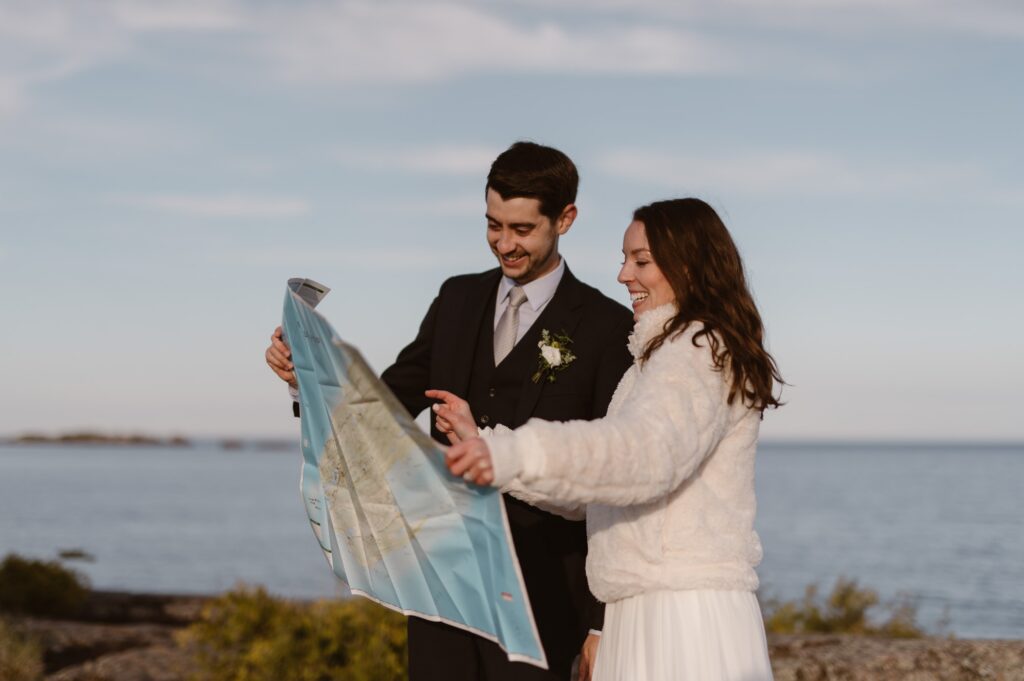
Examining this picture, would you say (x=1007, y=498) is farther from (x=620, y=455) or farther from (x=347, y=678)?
(x=620, y=455)

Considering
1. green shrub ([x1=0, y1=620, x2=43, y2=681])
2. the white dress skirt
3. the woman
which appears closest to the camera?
the woman

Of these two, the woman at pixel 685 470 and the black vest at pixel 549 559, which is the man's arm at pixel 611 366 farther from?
the woman at pixel 685 470

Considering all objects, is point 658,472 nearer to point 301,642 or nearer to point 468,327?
point 468,327

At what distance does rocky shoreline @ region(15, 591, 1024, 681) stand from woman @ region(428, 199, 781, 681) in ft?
11.7

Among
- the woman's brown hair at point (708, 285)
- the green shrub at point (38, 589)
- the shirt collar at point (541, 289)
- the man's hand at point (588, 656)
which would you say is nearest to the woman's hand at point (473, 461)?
the woman's brown hair at point (708, 285)

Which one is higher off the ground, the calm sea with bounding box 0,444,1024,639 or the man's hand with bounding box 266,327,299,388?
the man's hand with bounding box 266,327,299,388

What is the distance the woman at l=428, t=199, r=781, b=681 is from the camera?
124 inches

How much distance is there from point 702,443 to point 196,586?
2884 centimetres

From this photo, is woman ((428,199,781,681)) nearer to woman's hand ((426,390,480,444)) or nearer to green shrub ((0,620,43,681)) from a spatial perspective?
woman's hand ((426,390,480,444))

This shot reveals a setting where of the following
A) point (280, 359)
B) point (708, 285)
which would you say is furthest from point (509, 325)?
point (708, 285)

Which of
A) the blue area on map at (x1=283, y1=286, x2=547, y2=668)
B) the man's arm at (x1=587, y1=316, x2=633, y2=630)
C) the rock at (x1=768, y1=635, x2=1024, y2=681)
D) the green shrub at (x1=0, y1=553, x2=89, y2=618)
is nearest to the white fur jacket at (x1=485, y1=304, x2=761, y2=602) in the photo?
the blue area on map at (x1=283, y1=286, x2=547, y2=668)

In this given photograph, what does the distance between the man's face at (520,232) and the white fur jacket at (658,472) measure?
731mm

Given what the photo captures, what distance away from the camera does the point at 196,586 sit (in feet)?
98.8

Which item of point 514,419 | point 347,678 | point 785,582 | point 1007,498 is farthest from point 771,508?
point 514,419
